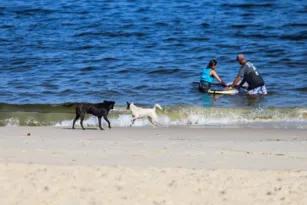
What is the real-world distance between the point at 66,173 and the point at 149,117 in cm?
433

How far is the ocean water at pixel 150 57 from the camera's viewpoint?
13.2 m

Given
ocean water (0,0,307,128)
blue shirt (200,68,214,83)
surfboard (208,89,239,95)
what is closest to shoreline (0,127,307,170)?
ocean water (0,0,307,128)

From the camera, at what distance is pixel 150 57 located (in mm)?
20578

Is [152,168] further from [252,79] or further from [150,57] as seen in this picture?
[150,57]

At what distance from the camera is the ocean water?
13219 mm

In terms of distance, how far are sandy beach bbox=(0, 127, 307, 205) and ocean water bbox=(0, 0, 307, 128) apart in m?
2.49

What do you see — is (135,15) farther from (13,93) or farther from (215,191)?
(215,191)

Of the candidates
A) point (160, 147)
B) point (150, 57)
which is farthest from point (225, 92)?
point (160, 147)

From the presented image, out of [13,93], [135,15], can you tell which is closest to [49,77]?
[13,93]

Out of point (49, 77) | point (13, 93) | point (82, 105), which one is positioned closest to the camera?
point (82, 105)

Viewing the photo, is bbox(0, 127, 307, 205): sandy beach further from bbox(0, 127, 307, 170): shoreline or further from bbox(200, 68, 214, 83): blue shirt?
bbox(200, 68, 214, 83): blue shirt

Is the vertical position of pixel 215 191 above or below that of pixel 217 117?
above

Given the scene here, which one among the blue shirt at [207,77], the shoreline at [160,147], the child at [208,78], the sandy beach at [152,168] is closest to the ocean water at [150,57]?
the child at [208,78]

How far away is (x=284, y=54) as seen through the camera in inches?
811
